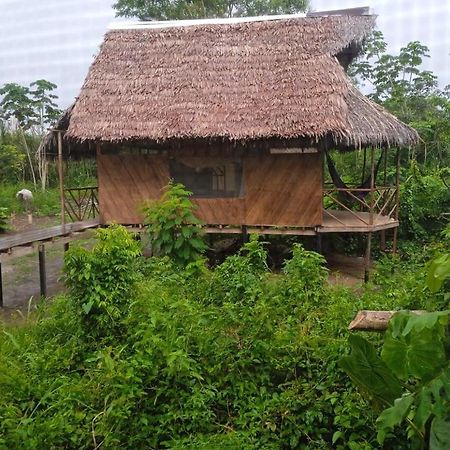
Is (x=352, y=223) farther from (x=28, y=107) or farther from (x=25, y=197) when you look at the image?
(x=28, y=107)

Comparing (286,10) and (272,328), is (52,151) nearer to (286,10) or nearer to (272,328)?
(272,328)

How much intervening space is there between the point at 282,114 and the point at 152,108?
2262 mm

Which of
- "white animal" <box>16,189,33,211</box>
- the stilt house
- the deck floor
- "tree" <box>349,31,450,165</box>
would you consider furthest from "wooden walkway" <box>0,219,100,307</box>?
"tree" <box>349,31,450,165</box>

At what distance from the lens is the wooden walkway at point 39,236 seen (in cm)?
718

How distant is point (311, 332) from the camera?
376 cm

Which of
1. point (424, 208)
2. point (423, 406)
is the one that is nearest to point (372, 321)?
Answer: point (423, 406)

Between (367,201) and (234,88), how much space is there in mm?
3609

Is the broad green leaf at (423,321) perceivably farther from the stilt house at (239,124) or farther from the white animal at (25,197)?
the white animal at (25,197)

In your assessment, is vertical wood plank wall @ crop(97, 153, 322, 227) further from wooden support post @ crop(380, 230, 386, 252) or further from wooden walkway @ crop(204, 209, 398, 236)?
wooden support post @ crop(380, 230, 386, 252)

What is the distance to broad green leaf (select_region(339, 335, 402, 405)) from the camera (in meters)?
2.23

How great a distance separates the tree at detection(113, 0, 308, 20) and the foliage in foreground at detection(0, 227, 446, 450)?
605 inches

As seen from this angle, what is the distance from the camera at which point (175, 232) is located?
294 inches

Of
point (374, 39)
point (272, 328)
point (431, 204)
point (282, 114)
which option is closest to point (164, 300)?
point (272, 328)

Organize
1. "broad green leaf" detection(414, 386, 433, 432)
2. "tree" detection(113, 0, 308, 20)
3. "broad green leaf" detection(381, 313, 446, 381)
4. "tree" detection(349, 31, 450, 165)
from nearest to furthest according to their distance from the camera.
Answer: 1. "broad green leaf" detection(414, 386, 433, 432)
2. "broad green leaf" detection(381, 313, 446, 381)
3. "tree" detection(349, 31, 450, 165)
4. "tree" detection(113, 0, 308, 20)
